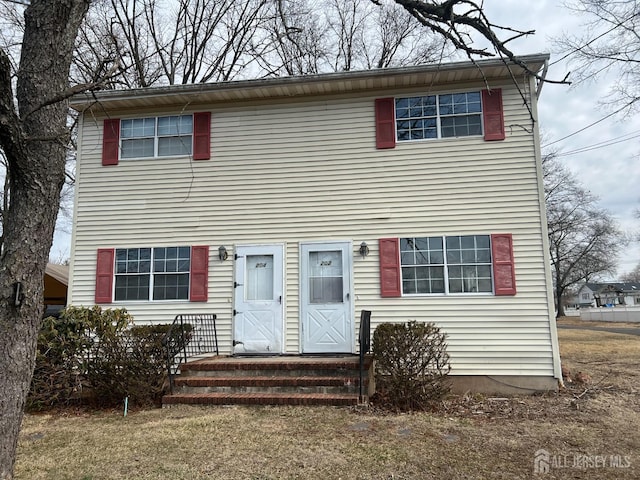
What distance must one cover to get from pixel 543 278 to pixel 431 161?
2.79 metres

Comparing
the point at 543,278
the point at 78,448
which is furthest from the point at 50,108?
the point at 543,278

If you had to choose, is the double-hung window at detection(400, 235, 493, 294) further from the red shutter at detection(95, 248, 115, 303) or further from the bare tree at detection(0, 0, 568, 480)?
the red shutter at detection(95, 248, 115, 303)

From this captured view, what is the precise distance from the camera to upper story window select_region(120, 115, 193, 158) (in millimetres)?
9008

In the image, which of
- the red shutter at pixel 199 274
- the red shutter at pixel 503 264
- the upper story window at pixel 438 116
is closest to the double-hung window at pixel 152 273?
the red shutter at pixel 199 274

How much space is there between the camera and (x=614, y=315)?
1369 inches

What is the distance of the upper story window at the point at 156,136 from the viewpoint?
29.6 ft

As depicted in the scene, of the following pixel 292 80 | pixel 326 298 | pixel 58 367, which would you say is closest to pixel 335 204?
pixel 326 298

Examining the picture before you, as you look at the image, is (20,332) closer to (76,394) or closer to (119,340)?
(119,340)

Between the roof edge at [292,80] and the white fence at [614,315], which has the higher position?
the roof edge at [292,80]

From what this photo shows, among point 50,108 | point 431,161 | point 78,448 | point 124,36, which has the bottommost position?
point 78,448

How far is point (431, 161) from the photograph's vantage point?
820 centimetres

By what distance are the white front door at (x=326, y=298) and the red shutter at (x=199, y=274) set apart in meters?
1.82

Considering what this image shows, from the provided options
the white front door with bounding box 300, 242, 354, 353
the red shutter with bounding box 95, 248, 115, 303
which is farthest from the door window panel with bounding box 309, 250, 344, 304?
the red shutter with bounding box 95, 248, 115, 303

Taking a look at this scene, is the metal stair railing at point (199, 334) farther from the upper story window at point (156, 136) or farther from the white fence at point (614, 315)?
the white fence at point (614, 315)
